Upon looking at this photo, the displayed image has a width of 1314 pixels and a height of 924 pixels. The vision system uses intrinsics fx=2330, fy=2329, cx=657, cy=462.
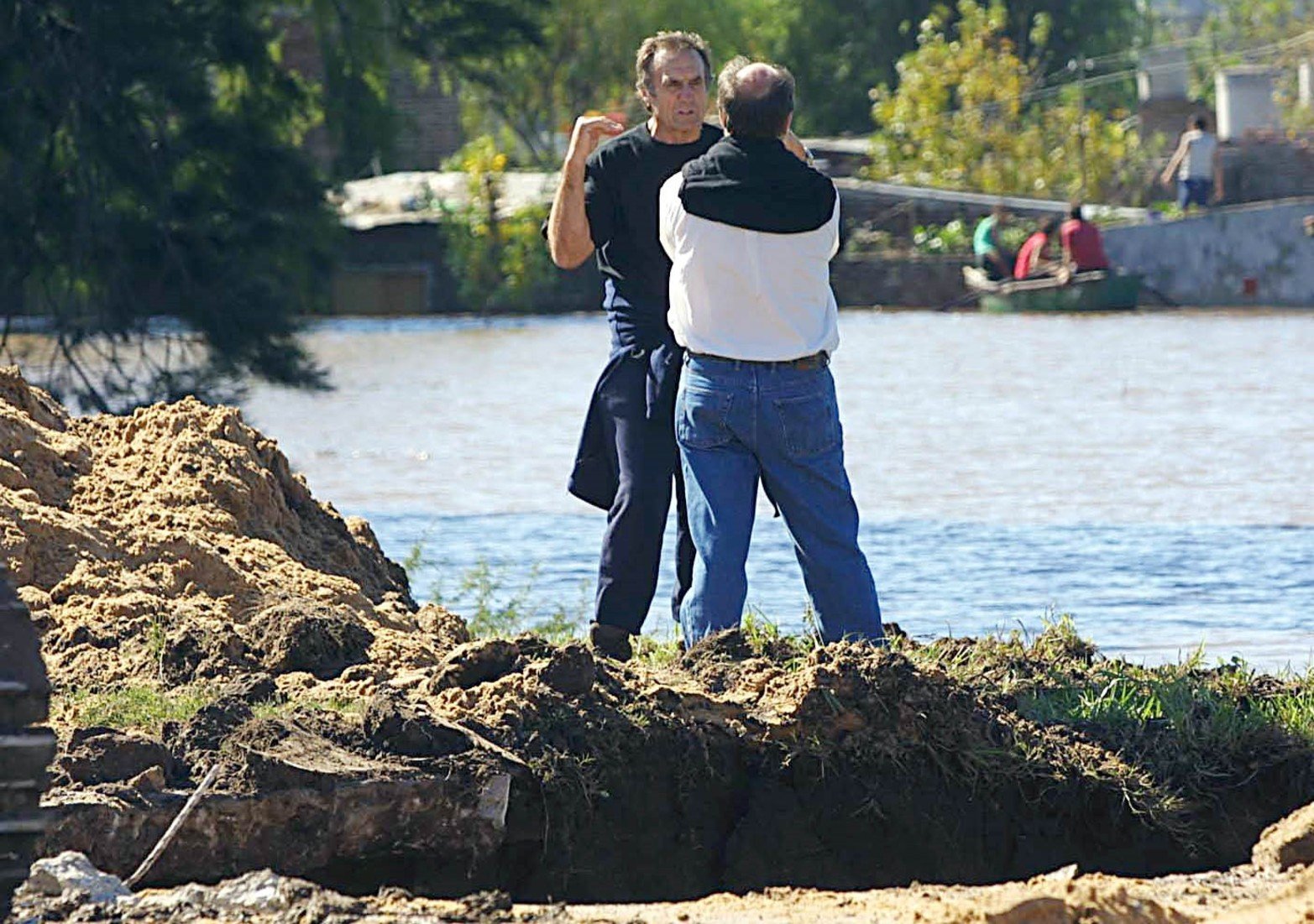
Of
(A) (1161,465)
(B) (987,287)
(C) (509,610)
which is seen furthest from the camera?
(B) (987,287)

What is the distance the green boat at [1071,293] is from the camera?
33.0 metres

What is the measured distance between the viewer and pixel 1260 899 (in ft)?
15.2

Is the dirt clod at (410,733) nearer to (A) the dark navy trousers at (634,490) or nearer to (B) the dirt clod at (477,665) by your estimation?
(B) the dirt clod at (477,665)

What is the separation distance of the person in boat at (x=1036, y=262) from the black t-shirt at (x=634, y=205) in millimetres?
27404

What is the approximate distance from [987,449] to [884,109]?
1155 inches

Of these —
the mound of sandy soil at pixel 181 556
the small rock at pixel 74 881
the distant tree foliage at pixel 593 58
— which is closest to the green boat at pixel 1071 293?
the distant tree foliage at pixel 593 58

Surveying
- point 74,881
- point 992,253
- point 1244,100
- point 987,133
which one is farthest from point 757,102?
point 1244,100

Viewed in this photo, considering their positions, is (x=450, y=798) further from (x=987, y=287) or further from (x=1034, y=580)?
(x=987, y=287)

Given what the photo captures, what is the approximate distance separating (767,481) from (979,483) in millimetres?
6970

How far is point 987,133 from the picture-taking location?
137 ft

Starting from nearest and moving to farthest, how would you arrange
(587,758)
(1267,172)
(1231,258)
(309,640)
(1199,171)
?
1. (587,758)
2. (309,640)
3. (1231,258)
4. (1199,171)
5. (1267,172)

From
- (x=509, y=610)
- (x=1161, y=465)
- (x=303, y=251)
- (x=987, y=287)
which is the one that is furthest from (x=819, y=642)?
(x=987, y=287)

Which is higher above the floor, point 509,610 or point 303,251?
point 303,251

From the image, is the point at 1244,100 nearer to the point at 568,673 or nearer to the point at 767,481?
the point at 767,481
